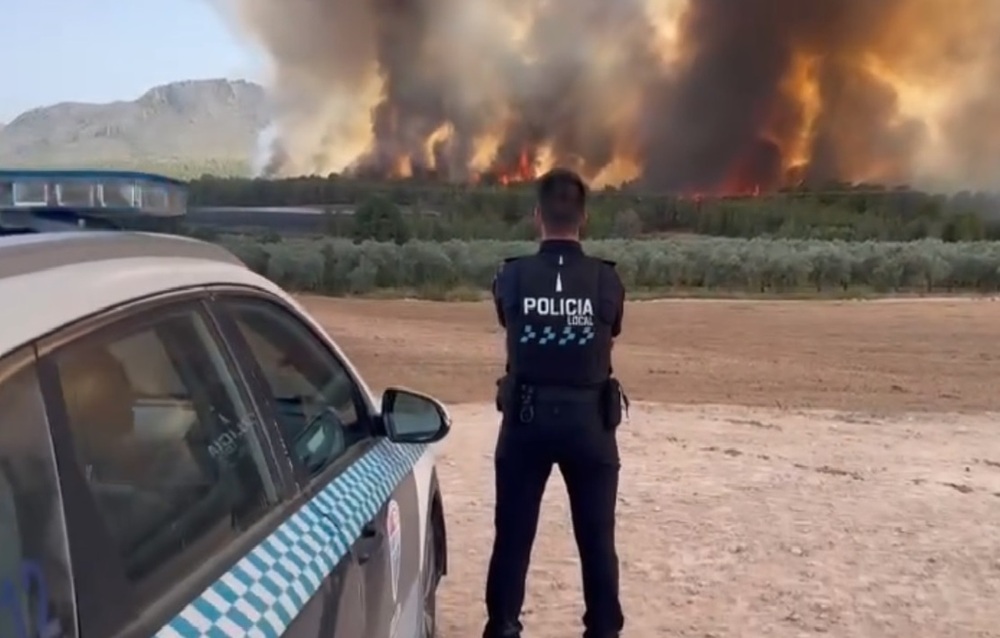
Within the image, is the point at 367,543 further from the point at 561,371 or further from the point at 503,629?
the point at 503,629

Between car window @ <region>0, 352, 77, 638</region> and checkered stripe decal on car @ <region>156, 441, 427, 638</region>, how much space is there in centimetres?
16

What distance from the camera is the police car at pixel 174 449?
4.57 feet

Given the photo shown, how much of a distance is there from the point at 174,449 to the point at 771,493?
478 cm

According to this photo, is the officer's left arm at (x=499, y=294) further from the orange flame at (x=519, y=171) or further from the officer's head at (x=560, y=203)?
the orange flame at (x=519, y=171)

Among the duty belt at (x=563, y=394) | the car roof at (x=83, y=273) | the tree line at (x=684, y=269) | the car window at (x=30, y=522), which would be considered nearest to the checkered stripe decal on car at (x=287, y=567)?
the car window at (x=30, y=522)

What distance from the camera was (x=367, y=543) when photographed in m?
2.31

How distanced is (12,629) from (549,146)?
39.3 meters

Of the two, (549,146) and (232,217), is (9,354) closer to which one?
(232,217)

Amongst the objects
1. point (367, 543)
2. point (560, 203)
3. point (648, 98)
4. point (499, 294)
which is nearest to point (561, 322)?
point (499, 294)

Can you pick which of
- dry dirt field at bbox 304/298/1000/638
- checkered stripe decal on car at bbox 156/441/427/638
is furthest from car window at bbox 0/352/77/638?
dry dirt field at bbox 304/298/1000/638

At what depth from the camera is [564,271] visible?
3.54m

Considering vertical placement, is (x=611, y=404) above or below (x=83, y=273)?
below

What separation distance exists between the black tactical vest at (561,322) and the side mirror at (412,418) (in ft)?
2.13

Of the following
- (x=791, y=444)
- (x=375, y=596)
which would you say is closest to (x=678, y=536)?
(x=791, y=444)
